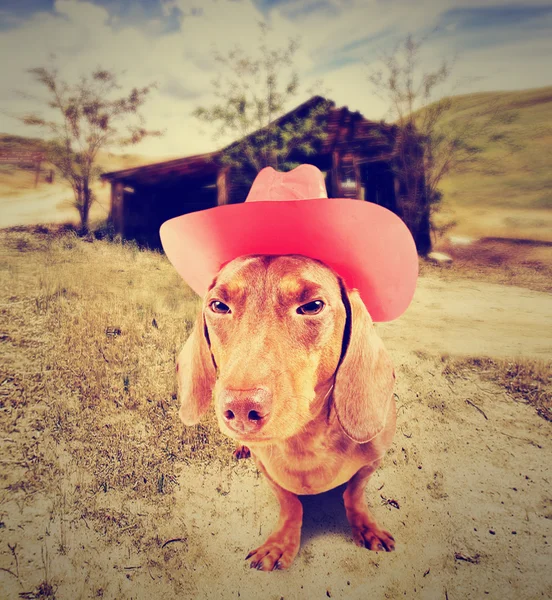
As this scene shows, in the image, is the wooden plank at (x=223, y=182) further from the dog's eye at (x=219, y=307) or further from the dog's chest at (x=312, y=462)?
the dog's chest at (x=312, y=462)

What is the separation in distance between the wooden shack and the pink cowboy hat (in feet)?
2.62

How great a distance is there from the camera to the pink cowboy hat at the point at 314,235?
144 cm

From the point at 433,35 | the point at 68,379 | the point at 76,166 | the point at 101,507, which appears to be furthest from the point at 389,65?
the point at 101,507

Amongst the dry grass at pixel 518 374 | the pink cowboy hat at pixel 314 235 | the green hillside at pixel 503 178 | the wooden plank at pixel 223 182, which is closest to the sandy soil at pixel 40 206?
the green hillside at pixel 503 178

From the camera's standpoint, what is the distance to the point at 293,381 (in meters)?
1.23

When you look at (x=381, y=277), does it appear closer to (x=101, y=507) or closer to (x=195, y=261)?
(x=195, y=261)

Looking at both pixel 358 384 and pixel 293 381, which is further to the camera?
pixel 358 384

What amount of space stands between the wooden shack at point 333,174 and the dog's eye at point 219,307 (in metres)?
1.19

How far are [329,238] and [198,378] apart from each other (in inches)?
37.1

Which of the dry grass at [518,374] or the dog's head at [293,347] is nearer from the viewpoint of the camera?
the dog's head at [293,347]

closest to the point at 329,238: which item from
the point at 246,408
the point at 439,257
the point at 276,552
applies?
the point at 246,408

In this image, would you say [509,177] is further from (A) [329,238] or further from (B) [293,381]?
(B) [293,381]

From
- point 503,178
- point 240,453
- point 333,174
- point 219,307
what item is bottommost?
point 240,453

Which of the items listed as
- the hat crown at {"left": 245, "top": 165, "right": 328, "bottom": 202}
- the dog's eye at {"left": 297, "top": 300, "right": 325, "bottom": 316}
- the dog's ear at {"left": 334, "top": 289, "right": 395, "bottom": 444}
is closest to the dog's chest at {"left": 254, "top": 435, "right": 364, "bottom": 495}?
the dog's ear at {"left": 334, "top": 289, "right": 395, "bottom": 444}
